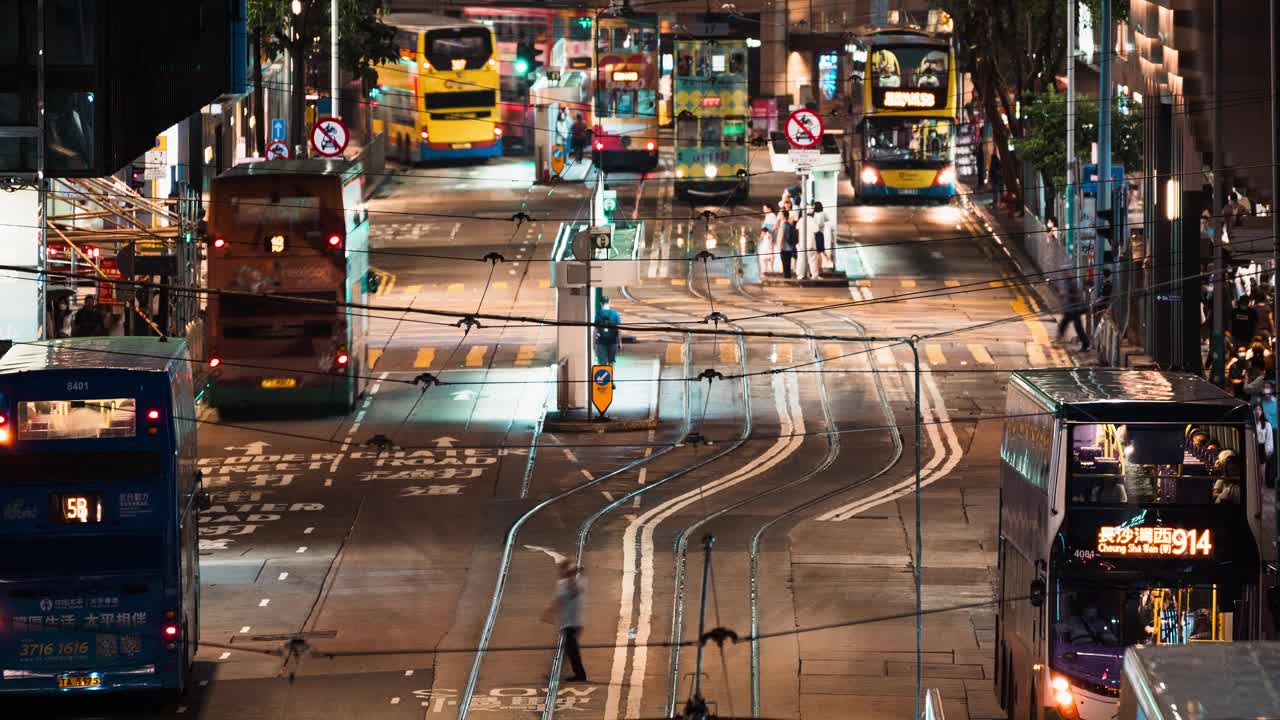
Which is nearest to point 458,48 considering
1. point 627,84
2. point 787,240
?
point 627,84

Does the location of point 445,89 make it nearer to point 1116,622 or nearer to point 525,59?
point 525,59

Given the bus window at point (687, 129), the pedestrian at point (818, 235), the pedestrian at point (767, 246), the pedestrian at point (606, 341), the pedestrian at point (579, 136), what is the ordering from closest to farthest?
the pedestrian at point (606, 341) < the pedestrian at point (818, 235) < the pedestrian at point (767, 246) < the bus window at point (687, 129) < the pedestrian at point (579, 136)

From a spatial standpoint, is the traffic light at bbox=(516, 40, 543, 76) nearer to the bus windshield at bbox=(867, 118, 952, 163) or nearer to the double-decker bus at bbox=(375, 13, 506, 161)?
the double-decker bus at bbox=(375, 13, 506, 161)

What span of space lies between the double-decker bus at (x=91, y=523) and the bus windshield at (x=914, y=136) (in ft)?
134

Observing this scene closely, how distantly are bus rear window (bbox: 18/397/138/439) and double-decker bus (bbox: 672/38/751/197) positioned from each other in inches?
1592

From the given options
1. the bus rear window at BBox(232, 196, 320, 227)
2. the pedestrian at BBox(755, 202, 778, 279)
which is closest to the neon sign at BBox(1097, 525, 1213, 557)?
the bus rear window at BBox(232, 196, 320, 227)

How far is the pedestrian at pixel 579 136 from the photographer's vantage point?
64.9m

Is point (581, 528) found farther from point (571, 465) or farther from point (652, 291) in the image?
point (652, 291)

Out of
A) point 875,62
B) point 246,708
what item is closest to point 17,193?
point 246,708

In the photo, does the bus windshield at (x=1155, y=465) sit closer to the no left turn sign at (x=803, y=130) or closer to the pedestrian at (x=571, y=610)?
the pedestrian at (x=571, y=610)

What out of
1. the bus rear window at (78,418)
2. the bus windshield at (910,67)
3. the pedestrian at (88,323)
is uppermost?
the bus windshield at (910,67)

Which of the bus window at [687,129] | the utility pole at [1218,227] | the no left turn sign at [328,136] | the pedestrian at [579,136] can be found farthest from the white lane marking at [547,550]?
the pedestrian at [579,136]

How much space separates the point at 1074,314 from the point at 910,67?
788 inches

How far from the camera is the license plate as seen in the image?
64.0ft
